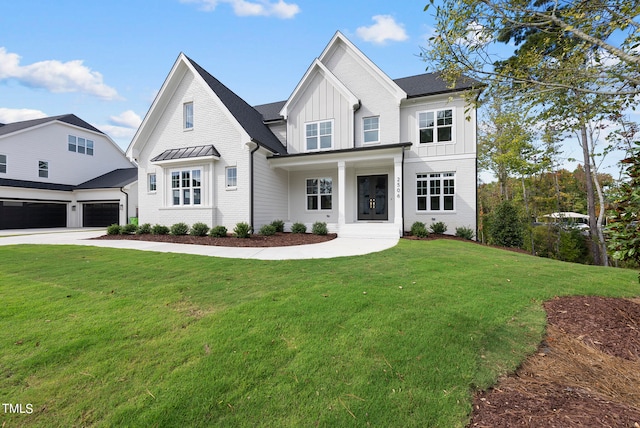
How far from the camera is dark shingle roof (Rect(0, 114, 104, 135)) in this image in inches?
843

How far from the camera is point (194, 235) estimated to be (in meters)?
12.0

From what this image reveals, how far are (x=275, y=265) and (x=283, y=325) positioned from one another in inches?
120

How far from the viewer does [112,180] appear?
76.4 feet

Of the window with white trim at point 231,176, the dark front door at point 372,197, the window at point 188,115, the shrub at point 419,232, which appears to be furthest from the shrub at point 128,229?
the shrub at point 419,232

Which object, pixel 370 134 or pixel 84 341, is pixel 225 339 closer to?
pixel 84 341

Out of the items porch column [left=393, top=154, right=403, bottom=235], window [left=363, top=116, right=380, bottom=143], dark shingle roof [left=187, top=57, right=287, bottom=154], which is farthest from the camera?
window [left=363, top=116, right=380, bottom=143]

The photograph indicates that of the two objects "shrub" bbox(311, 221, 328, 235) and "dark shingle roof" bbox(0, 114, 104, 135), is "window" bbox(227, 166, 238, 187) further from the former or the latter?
"dark shingle roof" bbox(0, 114, 104, 135)

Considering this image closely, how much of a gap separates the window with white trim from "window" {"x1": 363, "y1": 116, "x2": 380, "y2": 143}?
22.6ft

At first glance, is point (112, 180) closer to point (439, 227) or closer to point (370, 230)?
point (370, 230)

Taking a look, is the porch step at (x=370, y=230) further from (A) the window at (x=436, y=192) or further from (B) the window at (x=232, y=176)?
(B) the window at (x=232, y=176)

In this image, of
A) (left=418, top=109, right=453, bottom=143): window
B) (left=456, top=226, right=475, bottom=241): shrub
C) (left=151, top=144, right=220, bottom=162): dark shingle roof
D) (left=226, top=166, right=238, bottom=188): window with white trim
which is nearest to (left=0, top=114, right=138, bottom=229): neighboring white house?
(left=151, top=144, right=220, bottom=162): dark shingle roof

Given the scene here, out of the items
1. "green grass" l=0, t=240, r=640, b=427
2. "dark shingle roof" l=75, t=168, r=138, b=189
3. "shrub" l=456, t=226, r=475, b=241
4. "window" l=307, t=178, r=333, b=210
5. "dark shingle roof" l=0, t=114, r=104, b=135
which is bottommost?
"green grass" l=0, t=240, r=640, b=427

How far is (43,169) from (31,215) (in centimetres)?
383

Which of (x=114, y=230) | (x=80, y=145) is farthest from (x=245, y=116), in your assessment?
(x=80, y=145)
